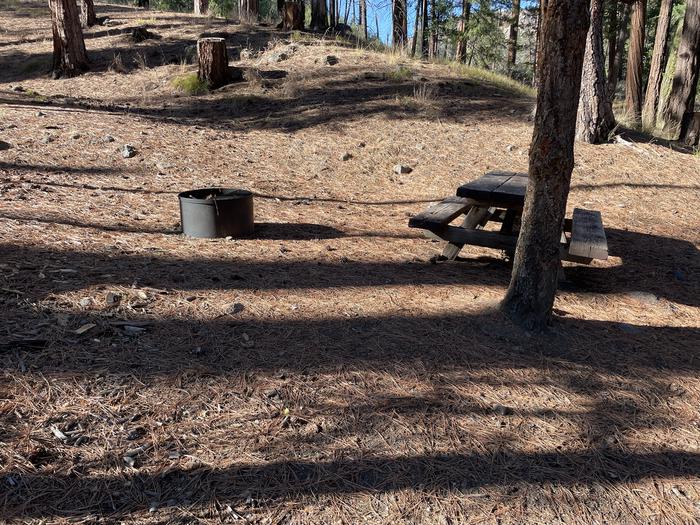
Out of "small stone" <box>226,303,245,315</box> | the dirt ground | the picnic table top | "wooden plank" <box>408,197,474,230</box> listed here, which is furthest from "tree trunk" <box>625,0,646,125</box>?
"small stone" <box>226,303,245,315</box>

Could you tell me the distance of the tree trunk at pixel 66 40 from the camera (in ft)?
35.3

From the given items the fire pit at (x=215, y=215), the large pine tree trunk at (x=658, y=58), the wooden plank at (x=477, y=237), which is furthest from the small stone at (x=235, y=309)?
the large pine tree trunk at (x=658, y=58)

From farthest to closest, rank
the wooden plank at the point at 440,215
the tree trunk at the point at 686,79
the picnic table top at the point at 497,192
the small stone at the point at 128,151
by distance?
1. the tree trunk at the point at 686,79
2. the small stone at the point at 128,151
3. the picnic table top at the point at 497,192
4. the wooden plank at the point at 440,215

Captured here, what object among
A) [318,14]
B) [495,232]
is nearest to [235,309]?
[495,232]

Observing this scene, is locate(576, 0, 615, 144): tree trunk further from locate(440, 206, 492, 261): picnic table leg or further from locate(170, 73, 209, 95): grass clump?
locate(170, 73, 209, 95): grass clump

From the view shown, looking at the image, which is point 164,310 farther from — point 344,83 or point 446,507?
point 344,83

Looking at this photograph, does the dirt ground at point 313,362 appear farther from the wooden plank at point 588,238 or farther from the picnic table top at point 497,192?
the picnic table top at point 497,192

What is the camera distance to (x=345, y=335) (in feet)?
11.3

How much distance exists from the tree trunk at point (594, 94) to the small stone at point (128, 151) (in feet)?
20.6

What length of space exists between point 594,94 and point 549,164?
232 inches

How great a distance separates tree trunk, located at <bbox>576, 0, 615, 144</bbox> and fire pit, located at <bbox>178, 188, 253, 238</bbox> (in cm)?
580

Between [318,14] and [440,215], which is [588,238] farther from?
[318,14]

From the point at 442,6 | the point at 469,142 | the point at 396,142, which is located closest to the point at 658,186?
the point at 469,142

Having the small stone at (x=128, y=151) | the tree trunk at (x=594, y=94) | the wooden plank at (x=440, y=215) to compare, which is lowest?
the wooden plank at (x=440, y=215)
